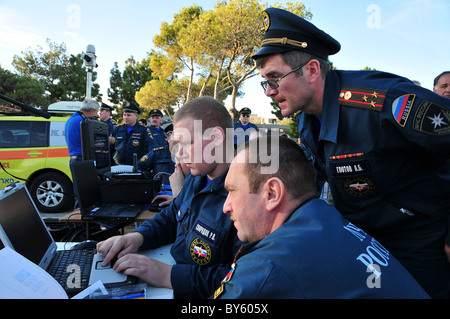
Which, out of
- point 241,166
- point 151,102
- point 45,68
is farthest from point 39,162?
point 45,68

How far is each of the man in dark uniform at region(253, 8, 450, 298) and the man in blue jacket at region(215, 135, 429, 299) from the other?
543 mm

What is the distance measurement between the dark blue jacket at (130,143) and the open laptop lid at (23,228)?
410 centimetres

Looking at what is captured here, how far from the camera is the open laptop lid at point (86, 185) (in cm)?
237

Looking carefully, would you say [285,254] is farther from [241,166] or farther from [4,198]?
[4,198]

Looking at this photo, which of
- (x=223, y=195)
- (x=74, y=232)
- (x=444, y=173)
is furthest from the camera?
(x=74, y=232)

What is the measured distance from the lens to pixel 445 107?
1.20 metres

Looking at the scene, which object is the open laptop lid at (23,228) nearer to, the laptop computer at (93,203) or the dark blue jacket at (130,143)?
the laptop computer at (93,203)

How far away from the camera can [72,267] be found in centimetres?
140

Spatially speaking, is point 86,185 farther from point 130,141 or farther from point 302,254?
point 130,141

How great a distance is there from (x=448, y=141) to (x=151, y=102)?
82.7 ft

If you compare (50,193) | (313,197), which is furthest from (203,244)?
(50,193)

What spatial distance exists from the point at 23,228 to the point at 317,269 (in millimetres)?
1273

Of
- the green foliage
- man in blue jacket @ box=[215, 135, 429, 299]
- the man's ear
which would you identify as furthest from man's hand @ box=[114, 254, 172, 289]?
the green foliage
